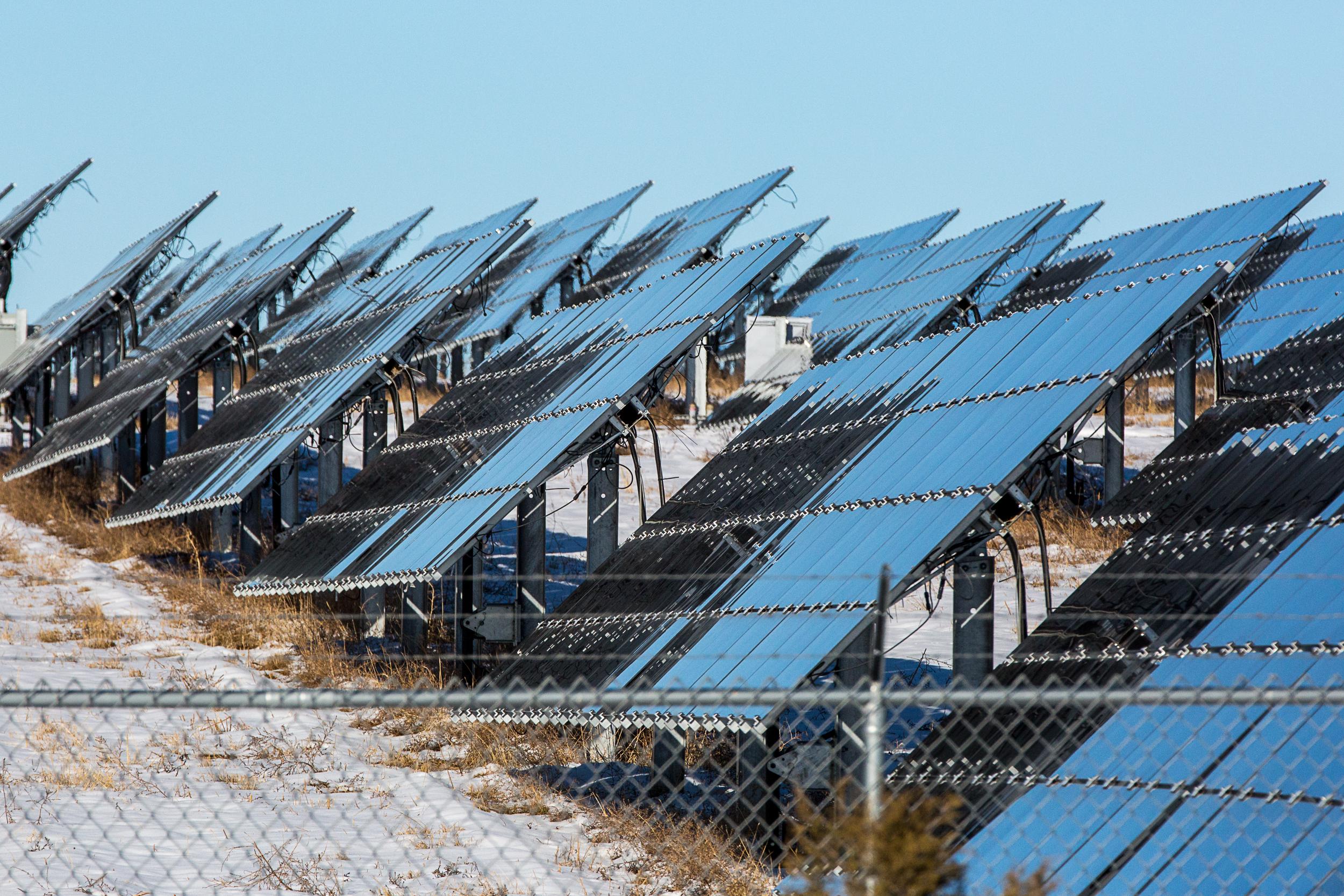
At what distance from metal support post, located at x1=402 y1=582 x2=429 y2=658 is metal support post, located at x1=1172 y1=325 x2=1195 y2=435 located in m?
8.02

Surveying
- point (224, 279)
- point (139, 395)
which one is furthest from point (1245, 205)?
point (224, 279)

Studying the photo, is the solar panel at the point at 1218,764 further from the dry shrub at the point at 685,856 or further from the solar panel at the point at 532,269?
the solar panel at the point at 532,269

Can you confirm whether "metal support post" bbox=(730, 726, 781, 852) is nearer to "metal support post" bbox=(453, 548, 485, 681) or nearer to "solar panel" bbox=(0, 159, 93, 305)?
"metal support post" bbox=(453, 548, 485, 681)

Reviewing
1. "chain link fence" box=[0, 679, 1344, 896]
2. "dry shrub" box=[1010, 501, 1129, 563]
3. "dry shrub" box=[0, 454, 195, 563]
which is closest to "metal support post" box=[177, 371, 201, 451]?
"dry shrub" box=[0, 454, 195, 563]

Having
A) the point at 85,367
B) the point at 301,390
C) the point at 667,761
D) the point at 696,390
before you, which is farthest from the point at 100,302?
the point at 667,761

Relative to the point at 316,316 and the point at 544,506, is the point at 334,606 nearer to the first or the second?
the point at 544,506

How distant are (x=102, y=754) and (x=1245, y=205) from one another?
49.8 feet

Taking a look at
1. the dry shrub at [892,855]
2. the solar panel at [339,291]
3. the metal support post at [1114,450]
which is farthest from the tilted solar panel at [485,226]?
the dry shrub at [892,855]

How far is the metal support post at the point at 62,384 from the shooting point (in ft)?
85.8

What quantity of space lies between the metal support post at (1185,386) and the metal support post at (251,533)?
10199mm

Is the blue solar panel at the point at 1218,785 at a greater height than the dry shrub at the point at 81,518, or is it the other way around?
the blue solar panel at the point at 1218,785

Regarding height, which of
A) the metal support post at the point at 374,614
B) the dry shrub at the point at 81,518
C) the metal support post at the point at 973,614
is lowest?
the dry shrub at the point at 81,518

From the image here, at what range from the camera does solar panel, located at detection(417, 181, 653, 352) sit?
22.8 metres

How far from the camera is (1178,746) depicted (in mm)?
6465
